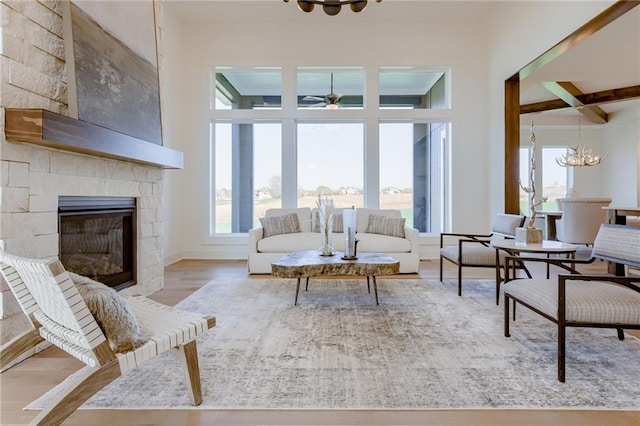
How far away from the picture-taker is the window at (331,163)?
6.04 meters

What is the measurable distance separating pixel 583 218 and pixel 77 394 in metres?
6.93

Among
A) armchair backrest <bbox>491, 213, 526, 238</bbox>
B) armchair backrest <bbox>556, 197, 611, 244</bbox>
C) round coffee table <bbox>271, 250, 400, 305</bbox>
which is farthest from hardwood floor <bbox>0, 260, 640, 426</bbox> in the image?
armchair backrest <bbox>556, 197, 611, 244</bbox>

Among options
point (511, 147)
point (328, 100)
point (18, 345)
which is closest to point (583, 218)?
point (511, 147)

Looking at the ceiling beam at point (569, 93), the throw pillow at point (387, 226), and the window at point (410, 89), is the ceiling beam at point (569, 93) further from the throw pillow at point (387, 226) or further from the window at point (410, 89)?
the throw pillow at point (387, 226)

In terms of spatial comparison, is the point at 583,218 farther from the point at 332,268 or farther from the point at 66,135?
the point at 66,135

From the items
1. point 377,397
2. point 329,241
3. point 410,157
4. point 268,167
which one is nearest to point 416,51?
point 410,157

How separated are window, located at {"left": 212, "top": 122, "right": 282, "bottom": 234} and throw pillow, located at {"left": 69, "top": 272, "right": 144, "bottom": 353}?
4.67m

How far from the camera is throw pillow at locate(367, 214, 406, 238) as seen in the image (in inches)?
189

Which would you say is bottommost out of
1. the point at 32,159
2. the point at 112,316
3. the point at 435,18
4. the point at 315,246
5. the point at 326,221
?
the point at 315,246

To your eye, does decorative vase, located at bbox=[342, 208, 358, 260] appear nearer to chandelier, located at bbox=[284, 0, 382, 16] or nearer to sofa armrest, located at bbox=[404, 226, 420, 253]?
sofa armrest, located at bbox=[404, 226, 420, 253]

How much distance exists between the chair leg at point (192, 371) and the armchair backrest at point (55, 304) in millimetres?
408

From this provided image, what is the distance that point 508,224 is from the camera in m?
3.78

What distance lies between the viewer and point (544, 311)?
1951 mm

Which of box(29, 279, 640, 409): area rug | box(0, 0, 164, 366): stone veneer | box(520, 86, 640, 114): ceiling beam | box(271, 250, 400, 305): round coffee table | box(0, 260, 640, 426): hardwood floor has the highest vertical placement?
box(520, 86, 640, 114): ceiling beam
